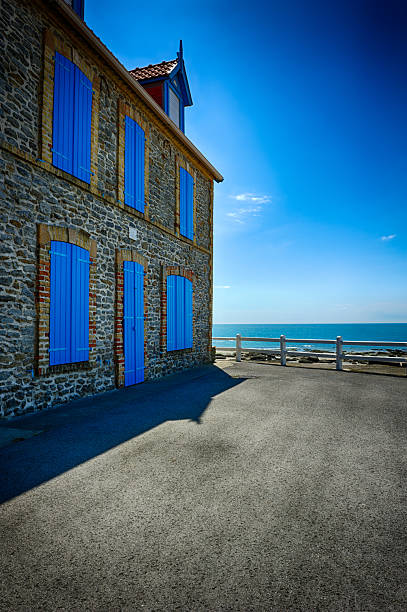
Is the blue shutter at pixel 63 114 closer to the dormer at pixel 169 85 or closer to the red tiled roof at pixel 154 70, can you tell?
the dormer at pixel 169 85

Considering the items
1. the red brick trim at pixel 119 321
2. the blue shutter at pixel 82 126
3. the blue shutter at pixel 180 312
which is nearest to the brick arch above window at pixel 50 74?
the blue shutter at pixel 82 126

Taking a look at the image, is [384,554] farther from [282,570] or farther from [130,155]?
[130,155]

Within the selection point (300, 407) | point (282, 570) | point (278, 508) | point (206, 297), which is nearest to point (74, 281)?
point (300, 407)

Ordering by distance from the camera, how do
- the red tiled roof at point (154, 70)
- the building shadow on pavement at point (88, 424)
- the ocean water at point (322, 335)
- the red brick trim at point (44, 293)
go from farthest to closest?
the ocean water at point (322, 335) < the red tiled roof at point (154, 70) < the red brick trim at point (44, 293) < the building shadow on pavement at point (88, 424)

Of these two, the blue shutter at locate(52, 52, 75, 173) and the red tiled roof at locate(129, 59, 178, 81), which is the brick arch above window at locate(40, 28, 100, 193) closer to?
the blue shutter at locate(52, 52, 75, 173)

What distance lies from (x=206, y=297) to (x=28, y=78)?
897 cm

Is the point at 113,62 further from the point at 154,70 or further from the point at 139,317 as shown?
the point at 139,317

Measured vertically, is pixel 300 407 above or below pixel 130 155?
below

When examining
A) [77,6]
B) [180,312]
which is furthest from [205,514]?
[77,6]

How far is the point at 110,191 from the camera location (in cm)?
801

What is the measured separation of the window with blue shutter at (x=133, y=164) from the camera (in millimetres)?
8570

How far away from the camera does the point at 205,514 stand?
2.72 m

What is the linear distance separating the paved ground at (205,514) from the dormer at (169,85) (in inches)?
391

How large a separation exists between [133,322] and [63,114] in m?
4.82
